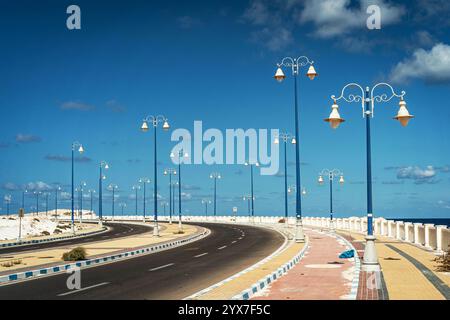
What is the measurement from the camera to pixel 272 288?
53.9ft

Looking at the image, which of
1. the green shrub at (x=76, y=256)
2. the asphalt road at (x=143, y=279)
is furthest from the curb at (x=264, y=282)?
the green shrub at (x=76, y=256)

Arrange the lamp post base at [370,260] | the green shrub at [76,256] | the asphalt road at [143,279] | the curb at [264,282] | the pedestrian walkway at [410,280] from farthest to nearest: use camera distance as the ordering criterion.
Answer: the green shrub at [76,256] < the lamp post base at [370,260] < the asphalt road at [143,279] < the pedestrian walkway at [410,280] < the curb at [264,282]

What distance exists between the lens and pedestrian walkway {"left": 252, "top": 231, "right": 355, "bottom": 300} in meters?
14.9

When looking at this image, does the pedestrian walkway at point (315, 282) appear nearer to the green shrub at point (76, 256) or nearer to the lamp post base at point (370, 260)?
the lamp post base at point (370, 260)

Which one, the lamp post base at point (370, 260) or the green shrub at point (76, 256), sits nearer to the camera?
the lamp post base at point (370, 260)

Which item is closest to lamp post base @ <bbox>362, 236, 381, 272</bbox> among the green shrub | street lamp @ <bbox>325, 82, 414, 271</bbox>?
street lamp @ <bbox>325, 82, 414, 271</bbox>

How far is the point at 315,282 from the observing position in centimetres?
1759

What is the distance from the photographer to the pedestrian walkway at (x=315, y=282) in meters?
14.9

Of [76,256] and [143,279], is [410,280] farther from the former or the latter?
[76,256]

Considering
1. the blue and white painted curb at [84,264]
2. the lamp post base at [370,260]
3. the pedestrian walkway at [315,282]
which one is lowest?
the blue and white painted curb at [84,264]

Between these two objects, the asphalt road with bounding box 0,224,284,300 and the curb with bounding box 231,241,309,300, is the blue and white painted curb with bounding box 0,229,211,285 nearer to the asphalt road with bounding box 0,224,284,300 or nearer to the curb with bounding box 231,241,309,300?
the asphalt road with bounding box 0,224,284,300
